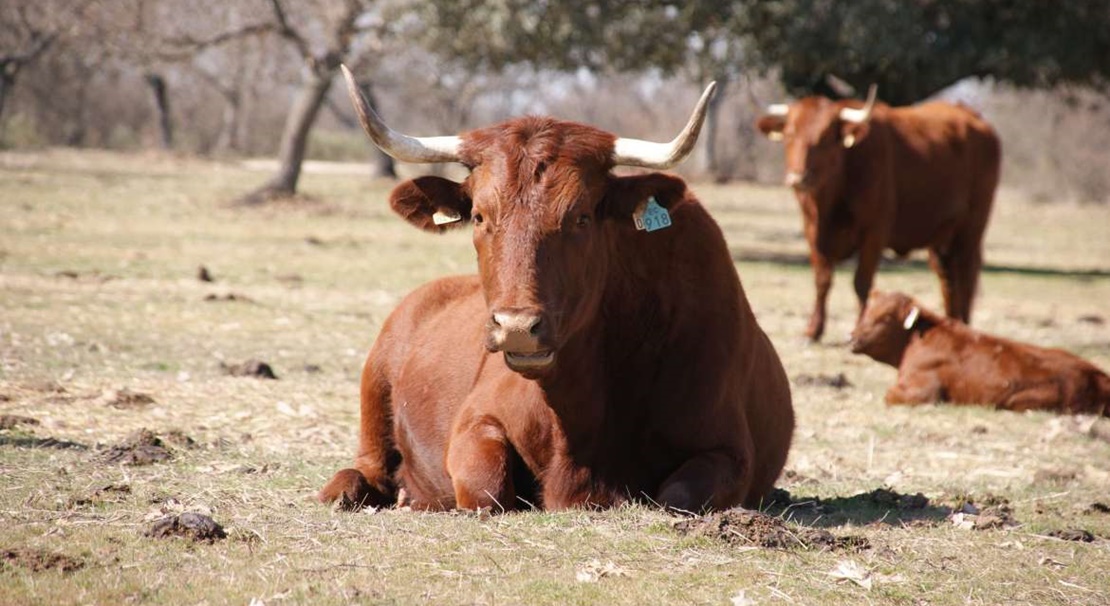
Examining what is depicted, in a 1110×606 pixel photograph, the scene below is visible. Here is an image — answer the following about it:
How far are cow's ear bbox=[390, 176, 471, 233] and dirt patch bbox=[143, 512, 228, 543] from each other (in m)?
1.73

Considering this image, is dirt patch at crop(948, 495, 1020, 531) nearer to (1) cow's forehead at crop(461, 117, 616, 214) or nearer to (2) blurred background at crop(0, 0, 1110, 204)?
(1) cow's forehead at crop(461, 117, 616, 214)

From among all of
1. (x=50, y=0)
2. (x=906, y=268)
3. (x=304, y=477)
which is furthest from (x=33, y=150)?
(x=304, y=477)

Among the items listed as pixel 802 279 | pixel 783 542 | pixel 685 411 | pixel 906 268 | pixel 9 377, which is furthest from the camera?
pixel 906 268

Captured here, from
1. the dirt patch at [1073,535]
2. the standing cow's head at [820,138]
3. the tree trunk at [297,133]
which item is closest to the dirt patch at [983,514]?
the dirt patch at [1073,535]

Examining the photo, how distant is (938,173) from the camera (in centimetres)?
1688

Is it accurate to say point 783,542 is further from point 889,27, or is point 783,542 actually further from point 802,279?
point 889,27

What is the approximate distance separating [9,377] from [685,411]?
17.9 ft

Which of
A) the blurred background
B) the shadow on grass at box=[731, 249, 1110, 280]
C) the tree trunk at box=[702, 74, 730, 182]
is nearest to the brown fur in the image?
the blurred background

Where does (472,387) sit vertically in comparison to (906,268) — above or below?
above

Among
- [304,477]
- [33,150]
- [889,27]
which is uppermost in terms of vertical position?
[889,27]

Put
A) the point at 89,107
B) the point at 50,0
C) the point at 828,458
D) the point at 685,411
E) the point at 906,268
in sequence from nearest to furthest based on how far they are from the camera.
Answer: the point at 685,411
the point at 828,458
the point at 906,268
the point at 50,0
the point at 89,107

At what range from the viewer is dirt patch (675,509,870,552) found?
5.46 metres

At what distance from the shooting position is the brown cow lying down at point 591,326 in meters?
5.81

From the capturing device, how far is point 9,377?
9.55m
